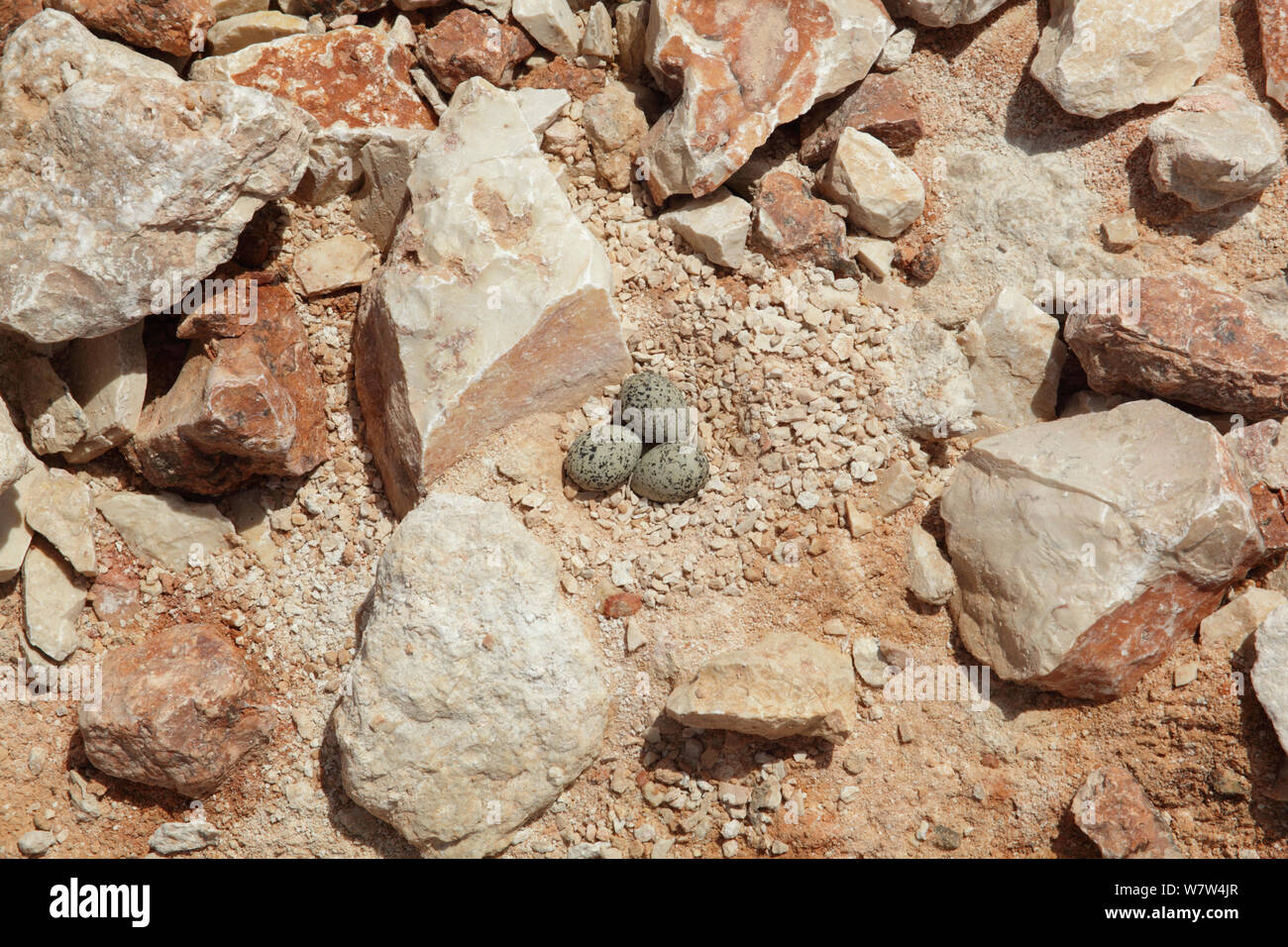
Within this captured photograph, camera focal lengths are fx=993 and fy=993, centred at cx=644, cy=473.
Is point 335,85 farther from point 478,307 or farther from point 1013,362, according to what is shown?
point 1013,362

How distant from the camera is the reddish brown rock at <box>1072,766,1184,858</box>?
13.4ft

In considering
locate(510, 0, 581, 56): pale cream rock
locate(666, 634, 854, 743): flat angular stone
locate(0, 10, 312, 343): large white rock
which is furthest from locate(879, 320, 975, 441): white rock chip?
locate(0, 10, 312, 343): large white rock

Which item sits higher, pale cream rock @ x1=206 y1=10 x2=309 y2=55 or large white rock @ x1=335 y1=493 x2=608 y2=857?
pale cream rock @ x1=206 y1=10 x2=309 y2=55

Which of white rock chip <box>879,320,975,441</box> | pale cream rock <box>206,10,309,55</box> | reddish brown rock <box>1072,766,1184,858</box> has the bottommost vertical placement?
reddish brown rock <box>1072,766,1184,858</box>

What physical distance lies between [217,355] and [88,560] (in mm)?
1158

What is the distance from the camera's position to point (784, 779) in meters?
4.37

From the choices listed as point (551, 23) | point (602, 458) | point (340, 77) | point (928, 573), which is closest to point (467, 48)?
point (551, 23)

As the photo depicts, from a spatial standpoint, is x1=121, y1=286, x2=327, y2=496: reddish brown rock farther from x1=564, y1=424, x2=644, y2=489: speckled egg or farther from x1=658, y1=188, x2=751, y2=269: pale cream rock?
x1=658, y1=188, x2=751, y2=269: pale cream rock

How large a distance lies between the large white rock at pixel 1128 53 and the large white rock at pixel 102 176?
12.2 ft

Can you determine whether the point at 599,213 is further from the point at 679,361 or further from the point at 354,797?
the point at 354,797

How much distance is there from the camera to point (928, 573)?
4438mm

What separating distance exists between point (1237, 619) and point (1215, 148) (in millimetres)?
2123

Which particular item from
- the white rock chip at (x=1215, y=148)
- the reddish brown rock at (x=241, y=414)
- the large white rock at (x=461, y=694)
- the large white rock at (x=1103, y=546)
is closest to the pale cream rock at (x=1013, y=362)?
the large white rock at (x=1103, y=546)

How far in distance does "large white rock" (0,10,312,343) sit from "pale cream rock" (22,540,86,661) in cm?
109
